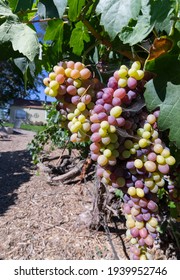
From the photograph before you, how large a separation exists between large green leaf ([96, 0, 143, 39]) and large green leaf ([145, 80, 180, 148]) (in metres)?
0.13

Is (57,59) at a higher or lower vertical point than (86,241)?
higher

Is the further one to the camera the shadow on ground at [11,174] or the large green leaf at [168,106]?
the shadow on ground at [11,174]

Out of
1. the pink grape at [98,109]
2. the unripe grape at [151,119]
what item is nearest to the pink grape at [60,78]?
the pink grape at [98,109]

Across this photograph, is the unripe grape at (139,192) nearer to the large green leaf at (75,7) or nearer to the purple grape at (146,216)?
the purple grape at (146,216)

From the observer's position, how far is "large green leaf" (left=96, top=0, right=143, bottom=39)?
567mm

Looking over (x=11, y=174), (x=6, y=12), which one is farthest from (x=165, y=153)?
(x=11, y=174)

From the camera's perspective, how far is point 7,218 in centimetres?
285

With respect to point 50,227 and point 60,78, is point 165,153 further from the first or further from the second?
point 50,227

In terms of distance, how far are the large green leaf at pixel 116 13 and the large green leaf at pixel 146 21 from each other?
0.02 meters

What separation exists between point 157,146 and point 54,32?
445 mm

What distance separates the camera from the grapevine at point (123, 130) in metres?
0.61

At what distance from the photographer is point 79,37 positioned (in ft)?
2.59
